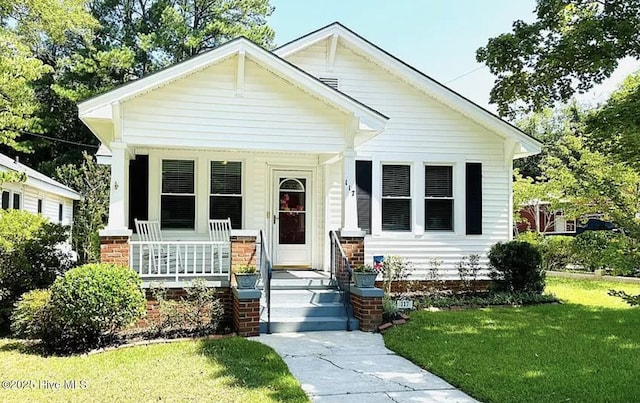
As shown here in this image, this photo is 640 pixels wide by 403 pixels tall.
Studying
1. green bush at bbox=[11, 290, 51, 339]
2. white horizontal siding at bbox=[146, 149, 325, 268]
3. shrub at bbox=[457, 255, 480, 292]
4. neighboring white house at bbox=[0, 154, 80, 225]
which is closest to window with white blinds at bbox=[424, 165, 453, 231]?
shrub at bbox=[457, 255, 480, 292]

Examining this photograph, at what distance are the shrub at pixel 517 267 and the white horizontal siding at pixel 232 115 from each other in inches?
165

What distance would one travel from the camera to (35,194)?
62.3 ft

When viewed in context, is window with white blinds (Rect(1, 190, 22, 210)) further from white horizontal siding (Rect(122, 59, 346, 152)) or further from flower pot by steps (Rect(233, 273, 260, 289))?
flower pot by steps (Rect(233, 273, 260, 289))

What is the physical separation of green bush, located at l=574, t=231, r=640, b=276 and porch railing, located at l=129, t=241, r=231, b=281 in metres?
5.28

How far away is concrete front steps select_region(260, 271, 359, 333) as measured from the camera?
27.1 feet

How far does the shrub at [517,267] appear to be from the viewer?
10.7 m

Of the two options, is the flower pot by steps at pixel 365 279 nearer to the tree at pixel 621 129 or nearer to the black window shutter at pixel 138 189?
the tree at pixel 621 129

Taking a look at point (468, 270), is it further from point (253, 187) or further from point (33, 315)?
point (33, 315)

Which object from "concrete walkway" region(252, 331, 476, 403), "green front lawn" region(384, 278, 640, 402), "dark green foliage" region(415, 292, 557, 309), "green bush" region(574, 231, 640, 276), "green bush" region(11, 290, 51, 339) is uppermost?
"green bush" region(574, 231, 640, 276)

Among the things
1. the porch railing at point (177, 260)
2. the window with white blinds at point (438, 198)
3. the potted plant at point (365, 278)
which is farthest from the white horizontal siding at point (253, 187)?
the potted plant at point (365, 278)

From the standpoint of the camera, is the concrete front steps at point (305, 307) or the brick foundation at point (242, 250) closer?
the concrete front steps at point (305, 307)

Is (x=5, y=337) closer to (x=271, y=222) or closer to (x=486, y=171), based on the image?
(x=271, y=222)

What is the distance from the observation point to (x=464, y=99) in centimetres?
1138

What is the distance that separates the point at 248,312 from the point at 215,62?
3965 mm
